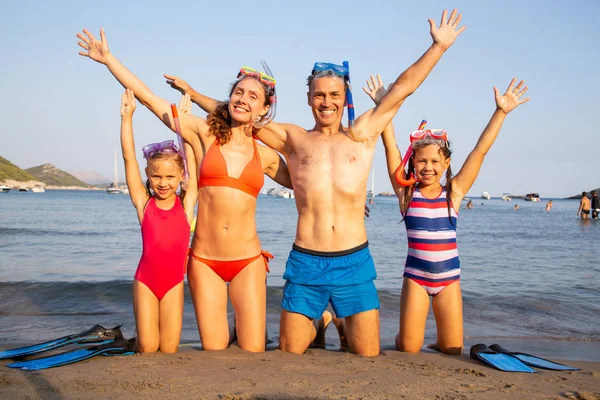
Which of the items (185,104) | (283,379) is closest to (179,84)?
(185,104)

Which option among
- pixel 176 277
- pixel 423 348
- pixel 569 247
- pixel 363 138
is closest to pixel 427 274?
pixel 423 348

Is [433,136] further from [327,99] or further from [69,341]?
[69,341]

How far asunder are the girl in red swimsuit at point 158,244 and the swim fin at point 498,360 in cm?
301

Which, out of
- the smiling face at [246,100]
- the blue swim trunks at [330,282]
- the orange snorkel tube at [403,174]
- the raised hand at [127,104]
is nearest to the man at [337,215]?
the blue swim trunks at [330,282]

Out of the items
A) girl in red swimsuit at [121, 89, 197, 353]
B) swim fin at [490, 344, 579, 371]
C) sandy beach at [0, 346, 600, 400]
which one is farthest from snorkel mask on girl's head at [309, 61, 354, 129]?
swim fin at [490, 344, 579, 371]

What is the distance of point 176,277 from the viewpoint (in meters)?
5.12

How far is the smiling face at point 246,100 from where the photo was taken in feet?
17.2

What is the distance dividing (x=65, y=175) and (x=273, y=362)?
205957 millimetres

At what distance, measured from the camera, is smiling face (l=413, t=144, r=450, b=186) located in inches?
214

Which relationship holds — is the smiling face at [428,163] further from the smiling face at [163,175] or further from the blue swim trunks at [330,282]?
the smiling face at [163,175]

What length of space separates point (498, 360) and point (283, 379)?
2.19 m

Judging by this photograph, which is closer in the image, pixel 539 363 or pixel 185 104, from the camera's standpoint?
pixel 539 363

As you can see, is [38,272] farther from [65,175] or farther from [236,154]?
[65,175]

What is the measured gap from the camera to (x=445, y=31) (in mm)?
5055
